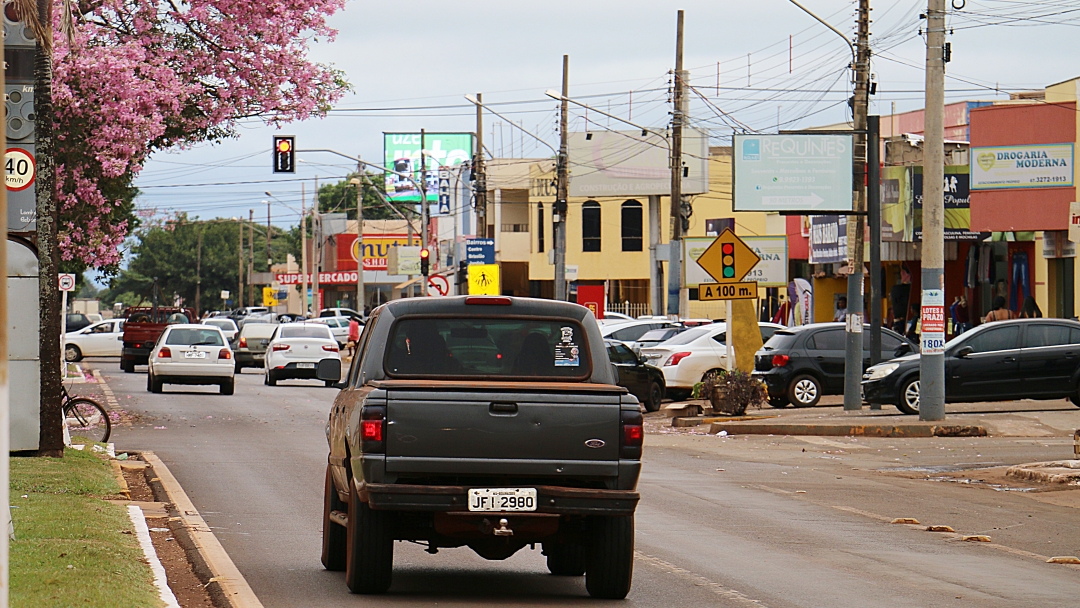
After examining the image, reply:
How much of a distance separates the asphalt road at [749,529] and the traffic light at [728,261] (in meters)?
3.93

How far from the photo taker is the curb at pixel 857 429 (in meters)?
22.2

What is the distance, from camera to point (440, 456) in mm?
8367

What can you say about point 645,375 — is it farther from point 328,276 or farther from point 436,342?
point 328,276

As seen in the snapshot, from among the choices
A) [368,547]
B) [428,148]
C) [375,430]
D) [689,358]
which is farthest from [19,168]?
[428,148]

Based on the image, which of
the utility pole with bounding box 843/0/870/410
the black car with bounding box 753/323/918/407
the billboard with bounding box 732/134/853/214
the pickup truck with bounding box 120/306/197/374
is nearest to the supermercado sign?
the billboard with bounding box 732/134/853/214

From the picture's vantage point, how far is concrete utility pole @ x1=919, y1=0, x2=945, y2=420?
22578mm

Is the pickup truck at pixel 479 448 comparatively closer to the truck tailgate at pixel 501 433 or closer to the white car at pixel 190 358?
the truck tailgate at pixel 501 433

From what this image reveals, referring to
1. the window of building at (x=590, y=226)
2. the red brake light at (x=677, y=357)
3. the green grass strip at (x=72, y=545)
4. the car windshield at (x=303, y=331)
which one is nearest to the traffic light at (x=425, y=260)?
the car windshield at (x=303, y=331)

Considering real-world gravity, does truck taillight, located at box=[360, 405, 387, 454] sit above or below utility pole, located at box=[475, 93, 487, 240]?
below

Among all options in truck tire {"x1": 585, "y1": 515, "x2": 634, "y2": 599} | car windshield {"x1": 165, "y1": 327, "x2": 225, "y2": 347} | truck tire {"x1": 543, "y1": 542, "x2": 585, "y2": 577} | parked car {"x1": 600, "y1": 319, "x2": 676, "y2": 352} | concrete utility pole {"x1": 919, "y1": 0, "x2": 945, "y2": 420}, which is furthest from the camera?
parked car {"x1": 600, "y1": 319, "x2": 676, "y2": 352}

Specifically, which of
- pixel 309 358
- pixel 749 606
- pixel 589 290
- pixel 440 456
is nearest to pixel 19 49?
pixel 440 456

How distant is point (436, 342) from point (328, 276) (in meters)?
99.0

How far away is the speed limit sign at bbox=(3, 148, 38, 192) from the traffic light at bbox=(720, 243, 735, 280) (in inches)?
527

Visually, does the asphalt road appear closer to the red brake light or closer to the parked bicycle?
the parked bicycle
